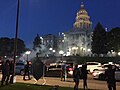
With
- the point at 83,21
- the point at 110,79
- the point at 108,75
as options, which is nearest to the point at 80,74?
the point at 108,75

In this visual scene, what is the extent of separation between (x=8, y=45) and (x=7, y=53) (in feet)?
13.4

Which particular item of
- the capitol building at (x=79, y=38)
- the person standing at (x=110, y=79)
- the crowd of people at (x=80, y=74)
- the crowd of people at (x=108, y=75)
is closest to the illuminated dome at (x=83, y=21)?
the capitol building at (x=79, y=38)

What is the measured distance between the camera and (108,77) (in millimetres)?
18781

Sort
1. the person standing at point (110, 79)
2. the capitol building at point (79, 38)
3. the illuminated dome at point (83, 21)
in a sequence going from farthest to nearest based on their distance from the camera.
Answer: the illuminated dome at point (83, 21), the capitol building at point (79, 38), the person standing at point (110, 79)

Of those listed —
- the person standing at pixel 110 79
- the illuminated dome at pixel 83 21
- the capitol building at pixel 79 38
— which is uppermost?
the illuminated dome at pixel 83 21

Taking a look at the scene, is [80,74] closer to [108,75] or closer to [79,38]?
[108,75]

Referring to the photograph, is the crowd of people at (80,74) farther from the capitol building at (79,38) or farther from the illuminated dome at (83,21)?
the illuminated dome at (83,21)

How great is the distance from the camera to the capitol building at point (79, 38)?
147 meters

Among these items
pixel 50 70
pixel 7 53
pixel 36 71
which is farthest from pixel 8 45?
pixel 36 71

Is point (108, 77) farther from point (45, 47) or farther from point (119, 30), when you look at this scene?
point (45, 47)

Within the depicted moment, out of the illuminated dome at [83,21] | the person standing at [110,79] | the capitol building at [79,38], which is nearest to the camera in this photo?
the person standing at [110,79]

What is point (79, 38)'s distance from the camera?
5984 inches

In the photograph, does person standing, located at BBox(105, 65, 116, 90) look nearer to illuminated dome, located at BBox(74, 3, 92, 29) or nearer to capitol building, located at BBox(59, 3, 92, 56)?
capitol building, located at BBox(59, 3, 92, 56)

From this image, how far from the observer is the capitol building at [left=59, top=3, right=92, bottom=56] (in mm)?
146750
